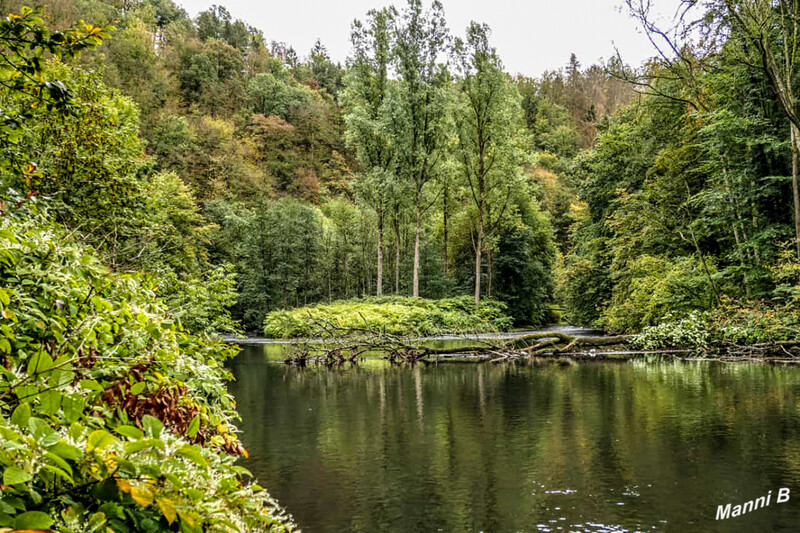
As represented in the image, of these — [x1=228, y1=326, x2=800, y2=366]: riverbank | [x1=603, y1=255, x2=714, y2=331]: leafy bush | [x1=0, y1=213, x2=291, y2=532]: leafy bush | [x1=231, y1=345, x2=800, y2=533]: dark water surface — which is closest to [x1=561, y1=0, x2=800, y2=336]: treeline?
[x1=603, y1=255, x2=714, y2=331]: leafy bush

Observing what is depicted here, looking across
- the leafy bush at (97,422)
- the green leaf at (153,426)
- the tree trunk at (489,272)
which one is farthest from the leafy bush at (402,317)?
the green leaf at (153,426)

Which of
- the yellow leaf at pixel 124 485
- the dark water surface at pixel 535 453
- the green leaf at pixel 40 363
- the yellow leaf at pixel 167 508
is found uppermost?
the green leaf at pixel 40 363

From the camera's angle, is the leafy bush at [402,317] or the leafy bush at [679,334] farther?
the leafy bush at [402,317]

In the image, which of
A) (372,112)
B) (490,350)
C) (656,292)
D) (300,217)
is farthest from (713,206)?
(300,217)

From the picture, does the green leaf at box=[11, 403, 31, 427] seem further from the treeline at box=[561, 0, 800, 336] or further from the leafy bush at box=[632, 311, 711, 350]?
the leafy bush at box=[632, 311, 711, 350]

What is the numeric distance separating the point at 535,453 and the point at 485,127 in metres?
26.6

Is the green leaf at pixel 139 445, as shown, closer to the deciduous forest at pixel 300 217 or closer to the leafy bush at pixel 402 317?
the deciduous forest at pixel 300 217

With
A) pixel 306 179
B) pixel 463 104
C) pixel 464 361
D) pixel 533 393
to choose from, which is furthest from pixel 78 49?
pixel 306 179

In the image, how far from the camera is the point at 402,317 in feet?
81.3

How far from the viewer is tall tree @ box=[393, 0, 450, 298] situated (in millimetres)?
30031

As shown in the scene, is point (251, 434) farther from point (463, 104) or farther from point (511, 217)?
point (511, 217)

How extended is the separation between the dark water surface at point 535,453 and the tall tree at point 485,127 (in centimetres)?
1893

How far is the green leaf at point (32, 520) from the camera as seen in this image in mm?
1078

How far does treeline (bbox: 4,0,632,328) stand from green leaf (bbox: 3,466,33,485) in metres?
6.20
